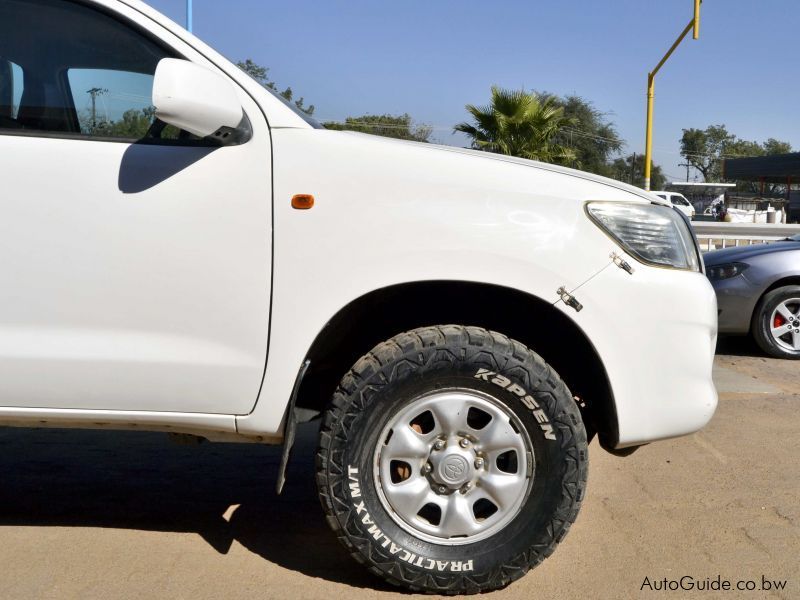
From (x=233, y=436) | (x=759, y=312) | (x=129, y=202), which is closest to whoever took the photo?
(x=129, y=202)

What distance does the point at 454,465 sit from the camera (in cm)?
283

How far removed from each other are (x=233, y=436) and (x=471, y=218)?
110cm

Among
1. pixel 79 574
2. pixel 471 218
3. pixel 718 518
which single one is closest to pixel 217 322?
pixel 471 218

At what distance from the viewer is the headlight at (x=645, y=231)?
288 cm

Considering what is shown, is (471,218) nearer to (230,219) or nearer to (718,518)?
(230,219)

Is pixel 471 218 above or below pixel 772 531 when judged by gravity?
above

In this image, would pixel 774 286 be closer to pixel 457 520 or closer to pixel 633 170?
pixel 457 520

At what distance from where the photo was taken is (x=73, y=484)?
4047mm

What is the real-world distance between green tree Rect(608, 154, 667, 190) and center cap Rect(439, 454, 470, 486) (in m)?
60.9

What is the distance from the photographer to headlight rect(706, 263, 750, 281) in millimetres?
7129

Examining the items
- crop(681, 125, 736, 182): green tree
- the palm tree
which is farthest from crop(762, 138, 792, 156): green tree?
the palm tree

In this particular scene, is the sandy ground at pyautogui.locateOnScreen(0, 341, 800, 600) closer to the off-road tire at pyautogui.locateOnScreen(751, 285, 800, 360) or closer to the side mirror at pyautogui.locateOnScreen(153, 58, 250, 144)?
the side mirror at pyautogui.locateOnScreen(153, 58, 250, 144)

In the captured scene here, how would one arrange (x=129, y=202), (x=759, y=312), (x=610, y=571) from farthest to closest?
(x=759, y=312)
(x=610, y=571)
(x=129, y=202)

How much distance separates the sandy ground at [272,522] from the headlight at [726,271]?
7.74 ft
